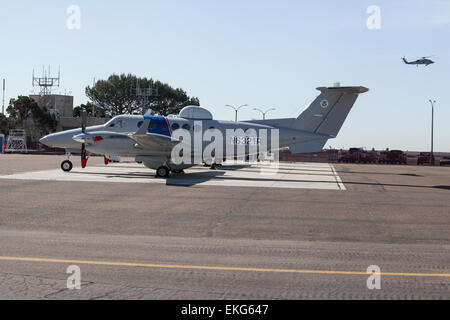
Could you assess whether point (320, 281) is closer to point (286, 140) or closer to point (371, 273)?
point (371, 273)

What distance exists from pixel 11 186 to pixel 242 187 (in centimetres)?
941

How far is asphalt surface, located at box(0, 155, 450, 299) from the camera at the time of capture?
6.55 m

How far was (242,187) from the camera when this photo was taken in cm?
2186

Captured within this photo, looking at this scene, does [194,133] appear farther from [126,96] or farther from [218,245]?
[126,96]

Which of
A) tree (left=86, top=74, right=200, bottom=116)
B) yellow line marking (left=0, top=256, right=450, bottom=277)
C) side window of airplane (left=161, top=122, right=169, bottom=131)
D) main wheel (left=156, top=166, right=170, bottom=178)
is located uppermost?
tree (left=86, top=74, right=200, bottom=116)

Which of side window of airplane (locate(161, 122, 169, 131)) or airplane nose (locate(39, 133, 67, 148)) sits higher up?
side window of airplane (locate(161, 122, 169, 131))

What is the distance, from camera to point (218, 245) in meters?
9.67

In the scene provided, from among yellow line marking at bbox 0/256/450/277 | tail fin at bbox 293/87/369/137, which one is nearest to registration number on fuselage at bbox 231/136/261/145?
tail fin at bbox 293/87/369/137

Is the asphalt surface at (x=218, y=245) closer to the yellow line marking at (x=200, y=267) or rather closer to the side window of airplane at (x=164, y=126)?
the yellow line marking at (x=200, y=267)

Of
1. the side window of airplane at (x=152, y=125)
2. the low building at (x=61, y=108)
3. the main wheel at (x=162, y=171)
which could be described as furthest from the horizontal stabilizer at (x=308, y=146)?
the low building at (x=61, y=108)

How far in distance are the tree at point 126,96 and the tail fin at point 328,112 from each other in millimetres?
72791

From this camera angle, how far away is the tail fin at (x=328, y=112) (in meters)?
28.5

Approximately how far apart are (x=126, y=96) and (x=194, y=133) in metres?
75.1

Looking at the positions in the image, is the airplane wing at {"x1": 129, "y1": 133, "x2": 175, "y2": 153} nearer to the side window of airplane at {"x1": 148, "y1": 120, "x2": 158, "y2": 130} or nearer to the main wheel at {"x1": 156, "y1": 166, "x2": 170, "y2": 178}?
the main wheel at {"x1": 156, "y1": 166, "x2": 170, "y2": 178}
